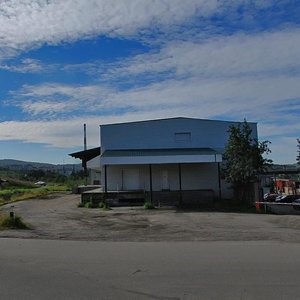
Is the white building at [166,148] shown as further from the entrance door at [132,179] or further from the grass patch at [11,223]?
the grass patch at [11,223]

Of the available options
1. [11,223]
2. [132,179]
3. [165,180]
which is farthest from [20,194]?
[11,223]

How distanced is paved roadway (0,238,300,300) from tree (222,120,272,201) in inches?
766

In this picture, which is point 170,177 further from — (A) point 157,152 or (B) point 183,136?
(B) point 183,136

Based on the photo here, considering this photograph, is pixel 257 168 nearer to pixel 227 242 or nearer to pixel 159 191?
pixel 159 191

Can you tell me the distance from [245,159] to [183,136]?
8725 mm

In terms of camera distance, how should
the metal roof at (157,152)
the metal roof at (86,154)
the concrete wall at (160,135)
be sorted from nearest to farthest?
the metal roof at (157,152), the concrete wall at (160,135), the metal roof at (86,154)

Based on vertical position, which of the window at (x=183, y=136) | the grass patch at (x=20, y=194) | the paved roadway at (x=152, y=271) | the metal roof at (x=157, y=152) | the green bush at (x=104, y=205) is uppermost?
the window at (x=183, y=136)

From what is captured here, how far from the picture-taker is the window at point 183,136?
132ft

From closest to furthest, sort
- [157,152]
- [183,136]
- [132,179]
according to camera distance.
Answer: [157,152] → [132,179] → [183,136]

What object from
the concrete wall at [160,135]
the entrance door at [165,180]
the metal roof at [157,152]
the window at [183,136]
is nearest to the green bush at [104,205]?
the metal roof at [157,152]

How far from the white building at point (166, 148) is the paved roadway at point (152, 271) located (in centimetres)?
2649

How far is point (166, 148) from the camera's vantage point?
4009 centimetres

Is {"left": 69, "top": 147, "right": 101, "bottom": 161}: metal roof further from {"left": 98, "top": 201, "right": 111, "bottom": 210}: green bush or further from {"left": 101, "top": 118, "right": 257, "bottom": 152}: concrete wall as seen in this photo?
{"left": 98, "top": 201, "right": 111, "bottom": 210}: green bush

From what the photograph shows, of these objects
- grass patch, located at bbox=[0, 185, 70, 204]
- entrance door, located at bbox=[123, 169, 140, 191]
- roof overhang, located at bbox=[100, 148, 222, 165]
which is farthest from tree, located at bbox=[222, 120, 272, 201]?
grass patch, located at bbox=[0, 185, 70, 204]
